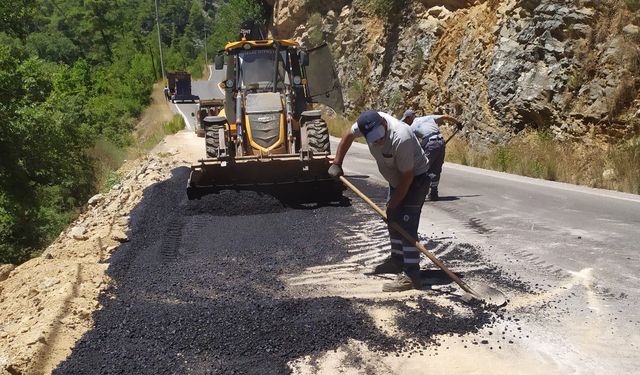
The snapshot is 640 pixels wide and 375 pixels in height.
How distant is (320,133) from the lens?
9.10 meters

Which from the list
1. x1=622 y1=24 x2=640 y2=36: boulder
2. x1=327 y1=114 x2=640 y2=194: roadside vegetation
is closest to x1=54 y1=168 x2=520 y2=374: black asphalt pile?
A: x1=327 y1=114 x2=640 y2=194: roadside vegetation

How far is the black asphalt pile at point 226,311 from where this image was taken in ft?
12.5

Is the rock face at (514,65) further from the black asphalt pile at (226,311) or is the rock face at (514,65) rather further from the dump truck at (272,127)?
A: the black asphalt pile at (226,311)

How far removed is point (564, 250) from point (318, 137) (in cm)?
423

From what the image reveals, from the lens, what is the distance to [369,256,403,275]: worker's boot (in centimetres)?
544

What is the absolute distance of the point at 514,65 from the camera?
1495 cm

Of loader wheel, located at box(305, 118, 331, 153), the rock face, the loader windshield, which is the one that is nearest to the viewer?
loader wheel, located at box(305, 118, 331, 153)

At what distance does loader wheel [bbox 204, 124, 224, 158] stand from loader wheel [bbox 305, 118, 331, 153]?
55.7 inches

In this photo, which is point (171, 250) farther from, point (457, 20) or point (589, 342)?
point (457, 20)

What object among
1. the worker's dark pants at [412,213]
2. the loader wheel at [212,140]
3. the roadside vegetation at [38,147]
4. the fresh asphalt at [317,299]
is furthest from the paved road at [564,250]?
the roadside vegetation at [38,147]

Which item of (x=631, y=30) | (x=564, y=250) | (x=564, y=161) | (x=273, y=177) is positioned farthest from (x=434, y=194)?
(x=631, y=30)

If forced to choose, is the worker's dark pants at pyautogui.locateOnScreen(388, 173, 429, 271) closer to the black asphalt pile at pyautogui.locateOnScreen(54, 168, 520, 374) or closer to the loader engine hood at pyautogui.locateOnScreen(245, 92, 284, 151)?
the black asphalt pile at pyautogui.locateOnScreen(54, 168, 520, 374)

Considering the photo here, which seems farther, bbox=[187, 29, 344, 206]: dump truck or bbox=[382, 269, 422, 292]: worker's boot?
bbox=[187, 29, 344, 206]: dump truck

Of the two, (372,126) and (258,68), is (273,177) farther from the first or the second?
(372,126)
